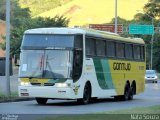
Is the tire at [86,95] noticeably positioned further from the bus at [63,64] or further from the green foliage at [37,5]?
the green foliage at [37,5]

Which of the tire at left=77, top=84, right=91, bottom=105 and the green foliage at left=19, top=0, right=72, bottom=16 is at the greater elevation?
the green foliage at left=19, top=0, right=72, bottom=16

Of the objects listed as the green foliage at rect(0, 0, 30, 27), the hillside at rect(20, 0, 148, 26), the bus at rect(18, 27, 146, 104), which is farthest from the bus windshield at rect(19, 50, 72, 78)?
the hillside at rect(20, 0, 148, 26)

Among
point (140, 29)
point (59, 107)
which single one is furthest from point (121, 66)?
point (140, 29)

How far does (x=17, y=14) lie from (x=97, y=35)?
96815 mm

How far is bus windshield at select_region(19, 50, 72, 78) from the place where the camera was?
24.5 m

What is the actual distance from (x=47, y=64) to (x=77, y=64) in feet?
4.22

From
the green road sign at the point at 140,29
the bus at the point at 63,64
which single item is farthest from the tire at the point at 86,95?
the green road sign at the point at 140,29

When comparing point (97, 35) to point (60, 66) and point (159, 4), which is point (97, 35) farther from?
point (159, 4)

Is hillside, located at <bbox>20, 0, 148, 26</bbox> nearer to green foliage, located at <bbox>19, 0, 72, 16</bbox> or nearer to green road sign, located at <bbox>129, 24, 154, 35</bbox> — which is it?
green foliage, located at <bbox>19, 0, 72, 16</bbox>

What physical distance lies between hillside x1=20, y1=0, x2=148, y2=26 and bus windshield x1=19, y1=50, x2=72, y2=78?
15210 cm

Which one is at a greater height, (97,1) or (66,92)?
(97,1)

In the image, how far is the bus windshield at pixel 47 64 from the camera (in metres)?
24.5

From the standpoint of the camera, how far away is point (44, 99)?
1045 inches

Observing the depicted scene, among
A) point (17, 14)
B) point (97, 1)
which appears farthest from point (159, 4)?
point (97, 1)
